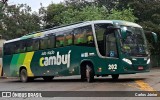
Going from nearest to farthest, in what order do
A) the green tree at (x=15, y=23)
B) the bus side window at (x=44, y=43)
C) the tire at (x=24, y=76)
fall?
the bus side window at (x=44, y=43) < the tire at (x=24, y=76) < the green tree at (x=15, y=23)

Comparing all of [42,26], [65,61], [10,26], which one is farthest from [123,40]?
[42,26]

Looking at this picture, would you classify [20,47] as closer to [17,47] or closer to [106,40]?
[17,47]

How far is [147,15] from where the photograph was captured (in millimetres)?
54125

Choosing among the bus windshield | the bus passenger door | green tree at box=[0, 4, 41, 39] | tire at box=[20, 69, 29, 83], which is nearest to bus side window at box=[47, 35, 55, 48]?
tire at box=[20, 69, 29, 83]

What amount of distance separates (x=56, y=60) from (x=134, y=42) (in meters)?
5.32

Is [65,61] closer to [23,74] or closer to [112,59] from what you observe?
[112,59]

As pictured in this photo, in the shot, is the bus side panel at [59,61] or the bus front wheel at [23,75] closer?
the bus side panel at [59,61]

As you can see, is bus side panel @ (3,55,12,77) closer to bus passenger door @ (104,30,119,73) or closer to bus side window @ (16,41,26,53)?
bus side window @ (16,41,26,53)

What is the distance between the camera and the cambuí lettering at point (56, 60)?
21264 millimetres

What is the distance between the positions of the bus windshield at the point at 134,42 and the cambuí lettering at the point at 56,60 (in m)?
3.73

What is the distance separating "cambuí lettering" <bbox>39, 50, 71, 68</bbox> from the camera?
21.3 metres

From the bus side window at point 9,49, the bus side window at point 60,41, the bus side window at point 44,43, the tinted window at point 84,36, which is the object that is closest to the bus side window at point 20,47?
the bus side window at point 9,49

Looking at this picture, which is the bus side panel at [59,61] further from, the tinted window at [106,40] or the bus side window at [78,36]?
the tinted window at [106,40]

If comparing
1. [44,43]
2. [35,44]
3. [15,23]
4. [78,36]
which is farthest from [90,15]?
[78,36]
